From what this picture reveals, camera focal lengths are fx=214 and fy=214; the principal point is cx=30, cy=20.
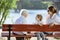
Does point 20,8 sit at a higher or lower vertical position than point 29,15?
higher

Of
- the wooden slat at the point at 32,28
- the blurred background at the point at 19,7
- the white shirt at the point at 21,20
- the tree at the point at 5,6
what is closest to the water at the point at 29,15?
the blurred background at the point at 19,7

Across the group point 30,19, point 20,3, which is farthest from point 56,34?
point 20,3

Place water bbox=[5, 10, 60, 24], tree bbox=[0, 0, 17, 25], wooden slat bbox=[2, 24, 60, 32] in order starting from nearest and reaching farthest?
1. wooden slat bbox=[2, 24, 60, 32]
2. water bbox=[5, 10, 60, 24]
3. tree bbox=[0, 0, 17, 25]

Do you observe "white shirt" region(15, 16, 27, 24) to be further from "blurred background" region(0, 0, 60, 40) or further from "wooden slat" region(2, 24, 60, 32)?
"blurred background" region(0, 0, 60, 40)

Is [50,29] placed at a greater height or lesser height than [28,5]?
lesser

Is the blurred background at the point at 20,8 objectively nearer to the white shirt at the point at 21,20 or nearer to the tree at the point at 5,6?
the tree at the point at 5,6

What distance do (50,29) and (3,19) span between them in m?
1.58

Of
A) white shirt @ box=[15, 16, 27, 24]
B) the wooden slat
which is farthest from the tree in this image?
the wooden slat

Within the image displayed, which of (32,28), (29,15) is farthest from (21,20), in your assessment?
(29,15)

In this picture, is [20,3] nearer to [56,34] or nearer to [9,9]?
[9,9]

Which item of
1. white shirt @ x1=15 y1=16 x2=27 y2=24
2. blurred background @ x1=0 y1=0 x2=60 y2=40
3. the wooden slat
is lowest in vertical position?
the wooden slat

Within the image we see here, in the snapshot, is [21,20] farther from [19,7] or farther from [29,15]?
[19,7]

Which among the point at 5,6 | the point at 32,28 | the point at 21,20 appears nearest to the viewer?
the point at 32,28

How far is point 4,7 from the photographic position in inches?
181
